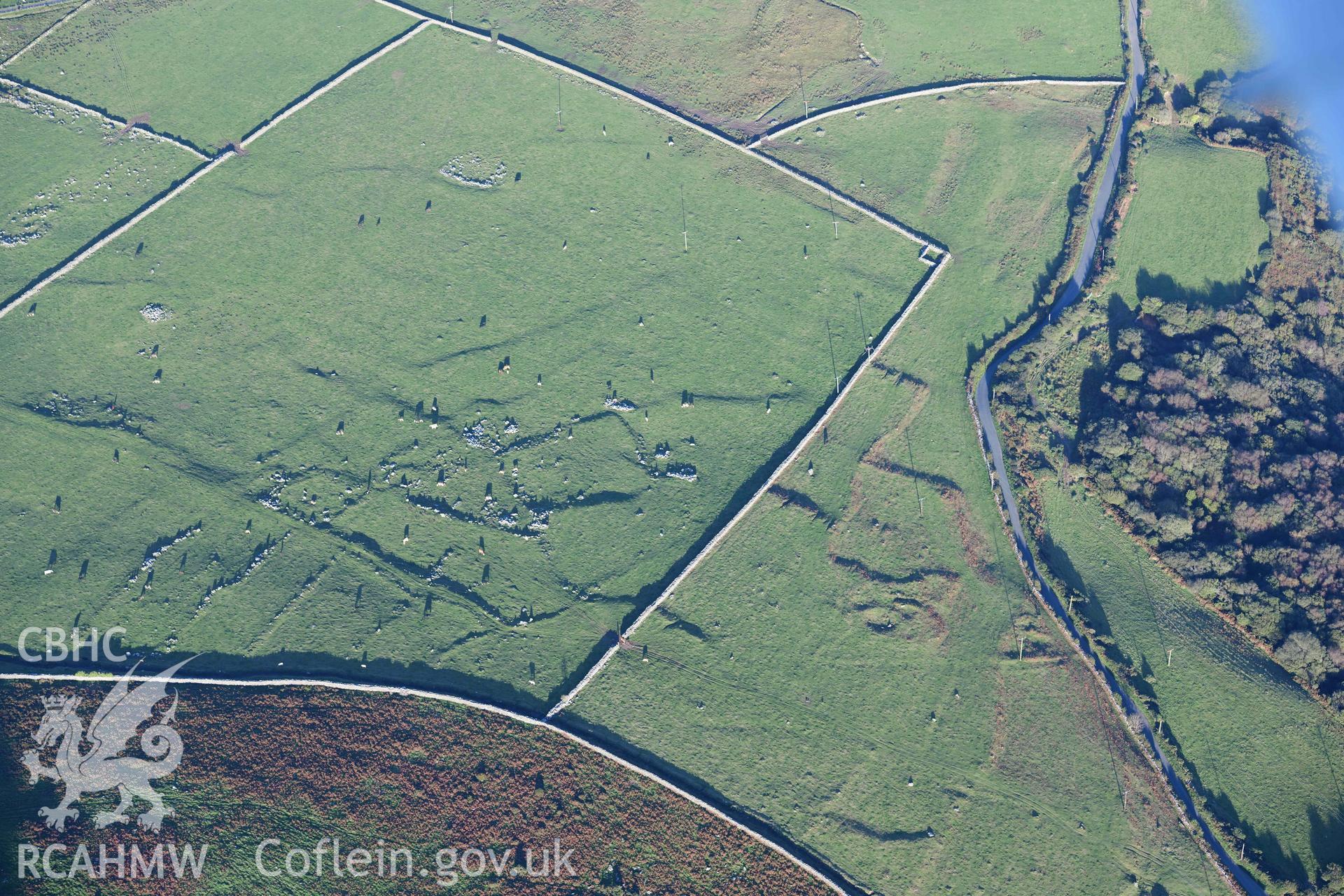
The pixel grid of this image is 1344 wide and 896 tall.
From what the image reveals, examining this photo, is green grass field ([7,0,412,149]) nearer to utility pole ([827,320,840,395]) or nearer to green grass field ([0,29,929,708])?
green grass field ([0,29,929,708])

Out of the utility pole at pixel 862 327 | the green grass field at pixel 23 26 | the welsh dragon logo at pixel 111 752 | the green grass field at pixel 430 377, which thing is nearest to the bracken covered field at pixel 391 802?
the welsh dragon logo at pixel 111 752

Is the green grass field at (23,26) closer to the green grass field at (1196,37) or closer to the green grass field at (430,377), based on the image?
the green grass field at (430,377)

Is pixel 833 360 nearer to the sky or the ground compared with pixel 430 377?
nearer to the sky

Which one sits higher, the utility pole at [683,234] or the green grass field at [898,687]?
the utility pole at [683,234]

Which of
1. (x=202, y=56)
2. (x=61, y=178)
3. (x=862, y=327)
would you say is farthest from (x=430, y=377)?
(x=202, y=56)

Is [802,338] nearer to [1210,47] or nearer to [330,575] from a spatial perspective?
[330,575]

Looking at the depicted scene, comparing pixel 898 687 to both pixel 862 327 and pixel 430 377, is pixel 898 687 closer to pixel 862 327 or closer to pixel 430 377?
pixel 862 327
